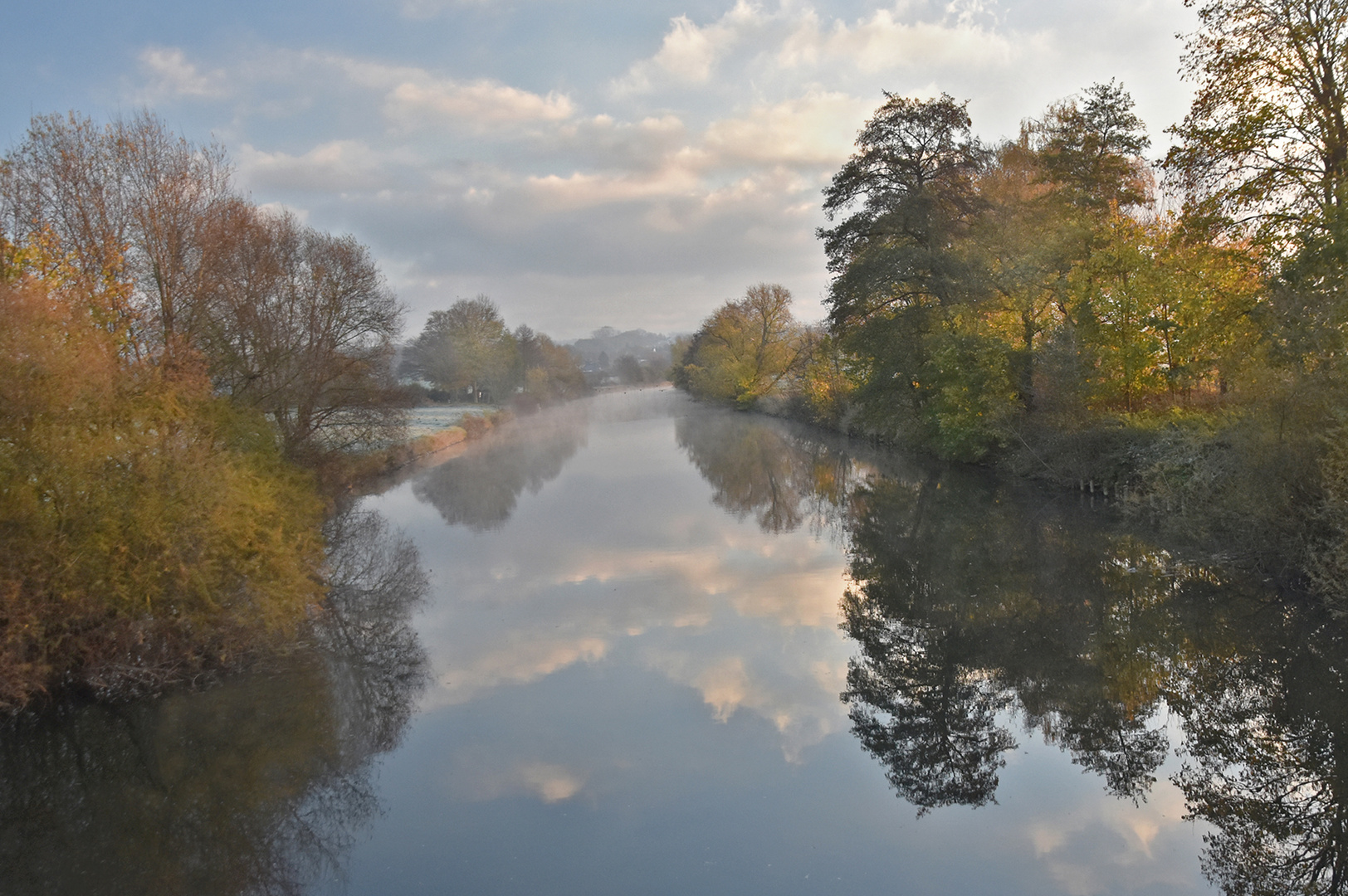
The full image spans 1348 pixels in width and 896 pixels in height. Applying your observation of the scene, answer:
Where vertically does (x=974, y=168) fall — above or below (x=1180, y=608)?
above

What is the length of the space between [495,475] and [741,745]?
20.8m

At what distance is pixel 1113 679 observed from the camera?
8.06 m

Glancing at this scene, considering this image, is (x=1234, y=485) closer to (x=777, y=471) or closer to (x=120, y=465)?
(x=120, y=465)

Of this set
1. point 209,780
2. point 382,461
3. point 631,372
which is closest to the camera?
point 209,780

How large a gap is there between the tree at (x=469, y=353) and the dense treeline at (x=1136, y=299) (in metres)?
33.4

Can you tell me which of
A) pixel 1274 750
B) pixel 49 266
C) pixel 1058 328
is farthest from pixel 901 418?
pixel 49 266

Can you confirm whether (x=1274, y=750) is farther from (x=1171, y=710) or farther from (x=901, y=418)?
(x=901, y=418)

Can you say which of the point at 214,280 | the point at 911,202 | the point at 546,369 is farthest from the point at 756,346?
the point at 214,280

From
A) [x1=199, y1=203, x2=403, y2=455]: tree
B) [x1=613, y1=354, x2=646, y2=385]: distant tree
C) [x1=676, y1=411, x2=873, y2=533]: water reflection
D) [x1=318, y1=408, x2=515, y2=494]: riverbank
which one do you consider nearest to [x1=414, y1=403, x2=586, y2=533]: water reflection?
[x1=318, y1=408, x2=515, y2=494]: riverbank

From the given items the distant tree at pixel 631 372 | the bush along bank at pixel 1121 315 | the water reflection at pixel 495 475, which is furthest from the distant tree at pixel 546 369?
the bush along bank at pixel 1121 315

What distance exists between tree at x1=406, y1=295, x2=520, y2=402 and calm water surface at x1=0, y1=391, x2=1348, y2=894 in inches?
1811

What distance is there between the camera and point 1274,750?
6.55 meters

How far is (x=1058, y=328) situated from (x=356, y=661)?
16647 millimetres

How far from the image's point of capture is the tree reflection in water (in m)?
5.57
